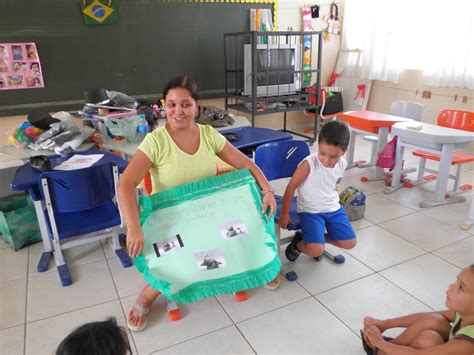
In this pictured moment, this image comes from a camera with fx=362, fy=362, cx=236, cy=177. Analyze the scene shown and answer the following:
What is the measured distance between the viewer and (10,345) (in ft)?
5.62

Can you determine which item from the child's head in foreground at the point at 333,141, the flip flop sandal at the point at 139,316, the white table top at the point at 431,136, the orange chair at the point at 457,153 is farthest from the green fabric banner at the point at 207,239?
the orange chair at the point at 457,153

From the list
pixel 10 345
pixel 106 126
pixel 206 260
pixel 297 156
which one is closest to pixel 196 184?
pixel 206 260

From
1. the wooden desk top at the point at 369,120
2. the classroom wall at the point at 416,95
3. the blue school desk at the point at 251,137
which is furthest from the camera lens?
the classroom wall at the point at 416,95

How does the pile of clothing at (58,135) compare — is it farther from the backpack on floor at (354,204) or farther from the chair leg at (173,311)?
the backpack on floor at (354,204)

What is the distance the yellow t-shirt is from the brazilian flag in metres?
3.02

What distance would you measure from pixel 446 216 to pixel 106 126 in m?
2.83

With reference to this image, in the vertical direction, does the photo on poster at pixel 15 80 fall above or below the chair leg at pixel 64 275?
above

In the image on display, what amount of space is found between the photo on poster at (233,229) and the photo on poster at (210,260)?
0.28ft

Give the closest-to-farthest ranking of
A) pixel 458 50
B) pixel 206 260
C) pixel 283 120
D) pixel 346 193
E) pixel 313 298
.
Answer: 1. pixel 206 260
2. pixel 313 298
3. pixel 346 193
4. pixel 458 50
5. pixel 283 120

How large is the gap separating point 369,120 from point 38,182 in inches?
117

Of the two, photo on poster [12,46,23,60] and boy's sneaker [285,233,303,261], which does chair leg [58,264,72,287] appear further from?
photo on poster [12,46,23,60]

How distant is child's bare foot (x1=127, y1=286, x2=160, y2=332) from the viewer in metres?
1.79

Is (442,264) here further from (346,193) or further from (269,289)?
(269,289)

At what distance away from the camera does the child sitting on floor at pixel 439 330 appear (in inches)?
48.2
